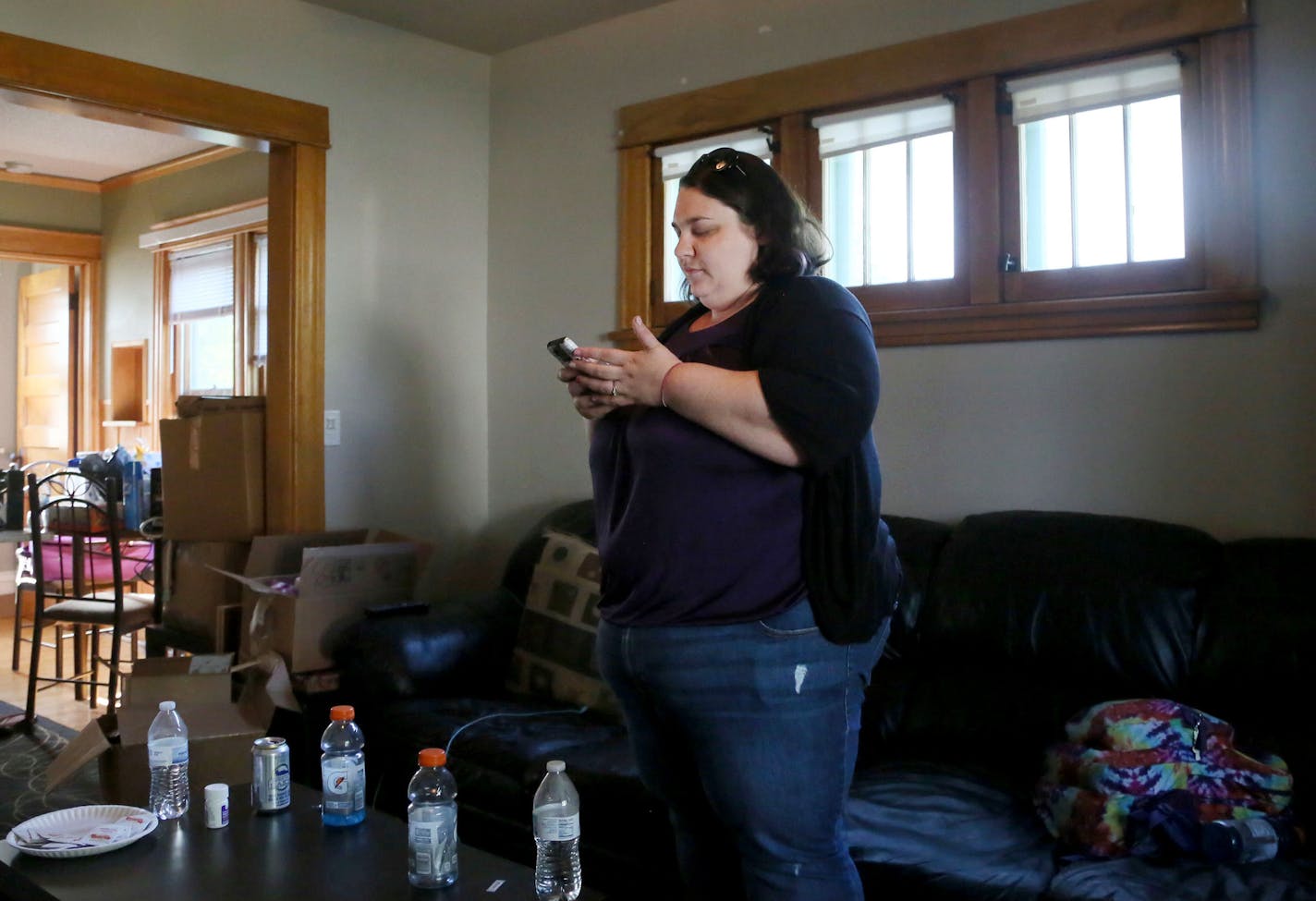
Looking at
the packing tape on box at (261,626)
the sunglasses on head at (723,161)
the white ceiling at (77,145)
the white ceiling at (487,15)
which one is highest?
the white ceiling at (77,145)

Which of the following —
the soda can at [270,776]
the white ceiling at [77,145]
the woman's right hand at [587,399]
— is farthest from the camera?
the white ceiling at [77,145]

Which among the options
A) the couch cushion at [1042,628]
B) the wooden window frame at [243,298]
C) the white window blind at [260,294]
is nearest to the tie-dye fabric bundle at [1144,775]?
the couch cushion at [1042,628]

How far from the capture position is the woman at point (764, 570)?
1.26 metres

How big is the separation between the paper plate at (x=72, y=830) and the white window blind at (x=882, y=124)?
2.37 metres

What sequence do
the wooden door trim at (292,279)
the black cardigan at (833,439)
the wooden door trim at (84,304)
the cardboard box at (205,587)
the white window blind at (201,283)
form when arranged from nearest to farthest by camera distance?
the black cardigan at (833,439), the wooden door trim at (292,279), the cardboard box at (205,587), the white window blind at (201,283), the wooden door trim at (84,304)

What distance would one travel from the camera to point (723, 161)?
1.44 m

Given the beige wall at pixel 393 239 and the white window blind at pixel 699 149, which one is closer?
the white window blind at pixel 699 149

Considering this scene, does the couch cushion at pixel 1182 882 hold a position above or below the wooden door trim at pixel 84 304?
below

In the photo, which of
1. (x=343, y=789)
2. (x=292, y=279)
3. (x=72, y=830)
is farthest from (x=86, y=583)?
(x=343, y=789)

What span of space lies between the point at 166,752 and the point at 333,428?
5.61 ft

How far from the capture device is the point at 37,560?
4262mm

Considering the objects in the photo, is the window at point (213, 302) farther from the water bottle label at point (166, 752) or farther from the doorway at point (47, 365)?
the water bottle label at point (166, 752)

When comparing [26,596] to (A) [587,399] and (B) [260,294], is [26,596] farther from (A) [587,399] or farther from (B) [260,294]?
(A) [587,399]

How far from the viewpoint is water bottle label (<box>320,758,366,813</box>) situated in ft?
6.07
